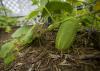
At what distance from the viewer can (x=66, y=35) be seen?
0.49 m

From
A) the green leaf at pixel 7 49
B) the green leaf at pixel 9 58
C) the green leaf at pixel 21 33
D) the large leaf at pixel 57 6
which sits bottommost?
the green leaf at pixel 9 58

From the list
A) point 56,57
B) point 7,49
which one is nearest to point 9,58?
point 7,49

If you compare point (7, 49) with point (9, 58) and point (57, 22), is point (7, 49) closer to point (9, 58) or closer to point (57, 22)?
point (9, 58)

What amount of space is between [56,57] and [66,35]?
5 cm

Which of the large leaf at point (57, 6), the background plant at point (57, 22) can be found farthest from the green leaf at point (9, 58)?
the large leaf at point (57, 6)

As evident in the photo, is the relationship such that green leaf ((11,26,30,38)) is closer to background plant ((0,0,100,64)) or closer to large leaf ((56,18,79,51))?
background plant ((0,0,100,64))

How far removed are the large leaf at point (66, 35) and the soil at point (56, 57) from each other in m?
0.02

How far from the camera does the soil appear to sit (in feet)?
1.53

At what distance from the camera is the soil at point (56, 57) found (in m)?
0.47

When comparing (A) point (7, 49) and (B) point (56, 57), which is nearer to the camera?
(B) point (56, 57)

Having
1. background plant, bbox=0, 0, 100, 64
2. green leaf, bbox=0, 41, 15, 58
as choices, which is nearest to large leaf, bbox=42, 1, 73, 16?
background plant, bbox=0, 0, 100, 64

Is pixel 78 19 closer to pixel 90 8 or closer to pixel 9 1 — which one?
pixel 90 8

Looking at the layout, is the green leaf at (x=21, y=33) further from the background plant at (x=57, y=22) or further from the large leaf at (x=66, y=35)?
the large leaf at (x=66, y=35)

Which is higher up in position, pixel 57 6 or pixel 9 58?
pixel 57 6
